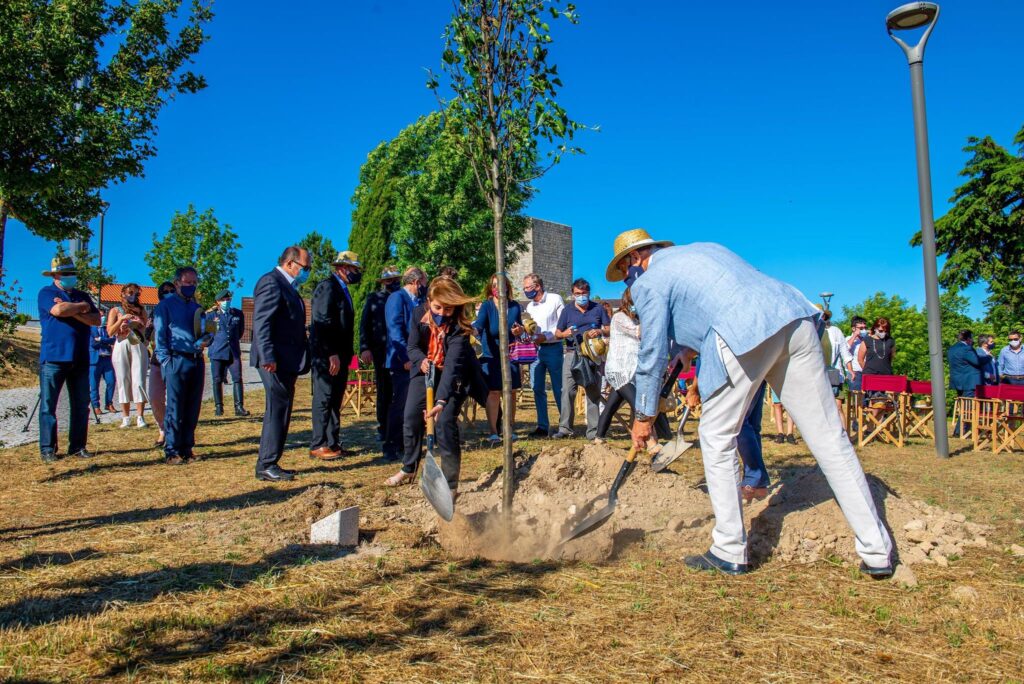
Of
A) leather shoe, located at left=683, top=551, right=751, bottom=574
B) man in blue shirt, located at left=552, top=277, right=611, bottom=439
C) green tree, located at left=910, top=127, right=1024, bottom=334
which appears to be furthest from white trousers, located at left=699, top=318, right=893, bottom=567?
green tree, located at left=910, top=127, right=1024, bottom=334

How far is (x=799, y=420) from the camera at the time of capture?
3805mm

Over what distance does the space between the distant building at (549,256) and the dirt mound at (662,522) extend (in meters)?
48.7

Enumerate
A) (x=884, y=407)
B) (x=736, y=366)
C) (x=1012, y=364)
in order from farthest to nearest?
(x=1012, y=364), (x=884, y=407), (x=736, y=366)

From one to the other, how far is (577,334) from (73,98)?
6.65 metres

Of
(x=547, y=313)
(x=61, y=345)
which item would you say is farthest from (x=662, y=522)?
(x=61, y=345)

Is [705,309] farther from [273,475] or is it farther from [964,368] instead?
[964,368]

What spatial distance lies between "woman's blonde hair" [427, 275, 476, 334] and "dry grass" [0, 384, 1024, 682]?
5.26ft

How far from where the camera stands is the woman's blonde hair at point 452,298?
5836mm

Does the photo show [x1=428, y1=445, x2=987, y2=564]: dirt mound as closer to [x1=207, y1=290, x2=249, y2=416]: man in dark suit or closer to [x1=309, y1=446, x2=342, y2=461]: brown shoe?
[x1=309, y1=446, x2=342, y2=461]: brown shoe

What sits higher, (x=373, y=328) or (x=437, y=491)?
(x=373, y=328)

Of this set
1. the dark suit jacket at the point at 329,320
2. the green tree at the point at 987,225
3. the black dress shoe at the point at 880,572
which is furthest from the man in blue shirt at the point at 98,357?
the green tree at the point at 987,225

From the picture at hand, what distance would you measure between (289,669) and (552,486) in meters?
3.01

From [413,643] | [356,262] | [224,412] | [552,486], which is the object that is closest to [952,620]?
[413,643]

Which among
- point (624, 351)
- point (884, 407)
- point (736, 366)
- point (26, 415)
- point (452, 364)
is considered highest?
point (624, 351)
